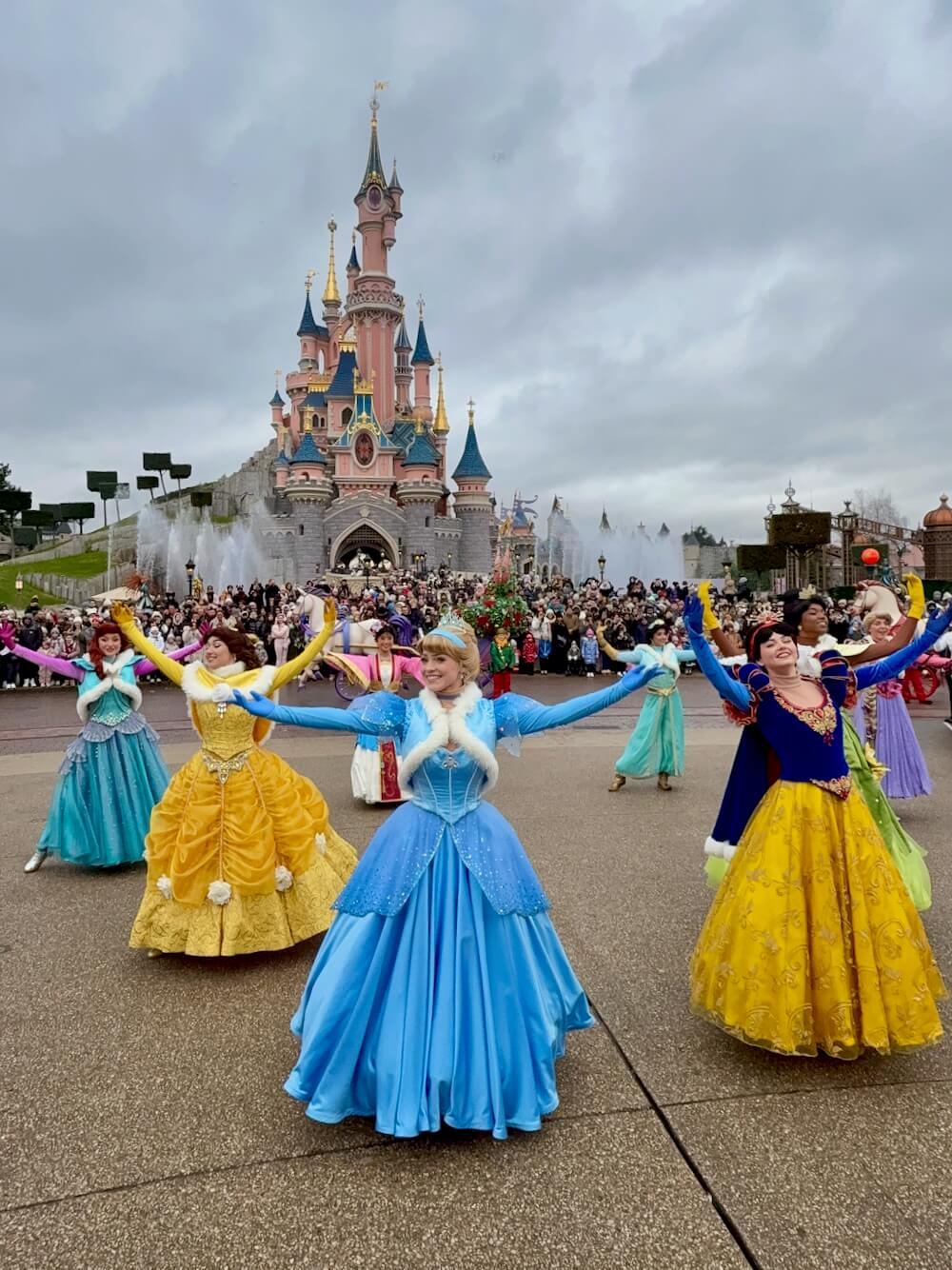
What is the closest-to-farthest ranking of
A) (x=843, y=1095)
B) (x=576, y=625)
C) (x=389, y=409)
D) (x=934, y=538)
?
(x=843, y=1095) → (x=576, y=625) → (x=934, y=538) → (x=389, y=409)

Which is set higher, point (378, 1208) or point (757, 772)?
point (757, 772)

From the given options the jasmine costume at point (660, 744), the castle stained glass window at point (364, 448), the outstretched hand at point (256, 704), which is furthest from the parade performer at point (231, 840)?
the castle stained glass window at point (364, 448)

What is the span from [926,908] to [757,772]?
1614 millimetres

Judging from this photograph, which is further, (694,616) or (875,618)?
(875,618)

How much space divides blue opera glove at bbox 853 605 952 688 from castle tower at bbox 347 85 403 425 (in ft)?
204

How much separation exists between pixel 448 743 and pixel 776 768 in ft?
5.99

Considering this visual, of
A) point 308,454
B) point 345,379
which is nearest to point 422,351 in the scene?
point 345,379

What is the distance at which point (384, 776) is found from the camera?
7719mm

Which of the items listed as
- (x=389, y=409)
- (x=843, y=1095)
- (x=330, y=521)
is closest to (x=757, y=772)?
(x=843, y=1095)

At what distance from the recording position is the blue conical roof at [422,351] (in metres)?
69.2

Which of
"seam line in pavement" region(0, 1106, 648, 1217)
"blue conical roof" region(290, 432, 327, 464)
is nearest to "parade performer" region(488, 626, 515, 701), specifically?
"seam line in pavement" region(0, 1106, 648, 1217)

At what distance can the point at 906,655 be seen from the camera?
390 centimetres

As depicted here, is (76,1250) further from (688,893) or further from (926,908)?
(926,908)

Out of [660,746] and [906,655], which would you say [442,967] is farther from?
[660,746]
